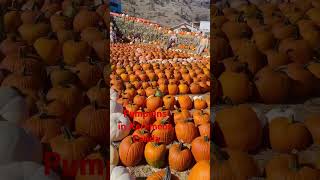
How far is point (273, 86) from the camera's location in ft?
9.14

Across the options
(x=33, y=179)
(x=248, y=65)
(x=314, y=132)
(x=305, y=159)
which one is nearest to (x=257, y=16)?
(x=248, y=65)

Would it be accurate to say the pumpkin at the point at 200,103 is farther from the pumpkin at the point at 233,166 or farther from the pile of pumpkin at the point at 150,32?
the pile of pumpkin at the point at 150,32

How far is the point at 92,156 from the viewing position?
6.42 feet

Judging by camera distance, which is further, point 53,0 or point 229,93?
point 53,0

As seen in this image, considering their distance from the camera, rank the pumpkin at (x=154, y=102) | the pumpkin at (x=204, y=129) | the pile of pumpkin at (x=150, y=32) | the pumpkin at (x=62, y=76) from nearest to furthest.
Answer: the pumpkin at (x=62, y=76)
the pumpkin at (x=204, y=129)
the pumpkin at (x=154, y=102)
the pile of pumpkin at (x=150, y=32)

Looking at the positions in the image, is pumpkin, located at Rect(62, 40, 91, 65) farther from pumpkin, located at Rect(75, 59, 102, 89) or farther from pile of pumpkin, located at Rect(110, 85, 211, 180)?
pile of pumpkin, located at Rect(110, 85, 211, 180)

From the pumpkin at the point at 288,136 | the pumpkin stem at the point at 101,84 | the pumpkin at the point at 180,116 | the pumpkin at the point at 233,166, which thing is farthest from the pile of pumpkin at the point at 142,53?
the pumpkin at the point at 233,166

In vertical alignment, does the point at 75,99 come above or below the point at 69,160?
above

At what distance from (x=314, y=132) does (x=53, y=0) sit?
9.73 feet

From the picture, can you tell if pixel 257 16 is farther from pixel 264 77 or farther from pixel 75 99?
pixel 75 99

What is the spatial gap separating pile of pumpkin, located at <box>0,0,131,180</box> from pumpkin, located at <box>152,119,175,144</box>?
556mm

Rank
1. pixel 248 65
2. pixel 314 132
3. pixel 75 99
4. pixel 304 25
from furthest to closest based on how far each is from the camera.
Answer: pixel 304 25
pixel 248 65
pixel 75 99
pixel 314 132

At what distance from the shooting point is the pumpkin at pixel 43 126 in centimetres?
217

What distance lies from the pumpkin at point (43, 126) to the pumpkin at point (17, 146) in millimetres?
234
